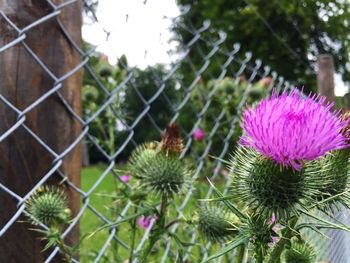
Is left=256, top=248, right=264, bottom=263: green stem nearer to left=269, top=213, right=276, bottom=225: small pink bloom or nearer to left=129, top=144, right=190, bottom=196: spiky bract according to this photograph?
left=269, top=213, right=276, bottom=225: small pink bloom

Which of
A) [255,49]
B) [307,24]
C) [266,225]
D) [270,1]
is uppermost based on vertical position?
[255,49]

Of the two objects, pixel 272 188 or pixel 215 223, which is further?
pixel 215 223

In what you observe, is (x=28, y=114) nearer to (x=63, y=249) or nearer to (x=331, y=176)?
(x=63, y=249)

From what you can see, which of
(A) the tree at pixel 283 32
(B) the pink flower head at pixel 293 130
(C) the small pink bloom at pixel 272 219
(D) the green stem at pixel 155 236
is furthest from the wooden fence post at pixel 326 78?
(B) the pink flower head at pixel 293 130

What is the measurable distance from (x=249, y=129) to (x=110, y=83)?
2.40m

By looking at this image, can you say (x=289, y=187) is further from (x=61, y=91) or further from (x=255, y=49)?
(x=255, y=49)

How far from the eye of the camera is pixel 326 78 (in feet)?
9.48

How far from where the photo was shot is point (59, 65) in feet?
5.19

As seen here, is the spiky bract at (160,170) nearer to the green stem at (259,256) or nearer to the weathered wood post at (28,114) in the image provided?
the weathered wood post at (28,114)

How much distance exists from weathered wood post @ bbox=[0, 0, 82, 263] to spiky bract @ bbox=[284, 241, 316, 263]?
618 mm

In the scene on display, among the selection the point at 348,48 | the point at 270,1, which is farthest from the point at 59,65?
the point at 270,1

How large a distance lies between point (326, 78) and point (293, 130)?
6.06 ft

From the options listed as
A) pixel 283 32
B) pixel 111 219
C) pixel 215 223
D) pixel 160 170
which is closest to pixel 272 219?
pixel 215 223

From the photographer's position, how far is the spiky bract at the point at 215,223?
5.70 feet
